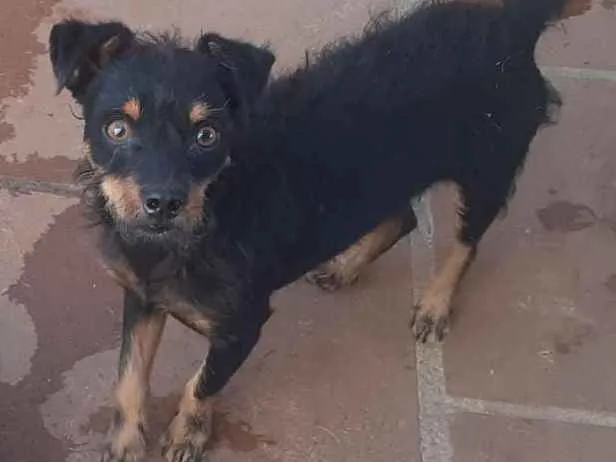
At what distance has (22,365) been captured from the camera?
3.62m

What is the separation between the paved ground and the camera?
358 centimetres

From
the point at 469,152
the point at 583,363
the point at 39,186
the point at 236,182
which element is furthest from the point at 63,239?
the point at 583,363

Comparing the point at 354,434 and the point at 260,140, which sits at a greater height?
the point at 260,140

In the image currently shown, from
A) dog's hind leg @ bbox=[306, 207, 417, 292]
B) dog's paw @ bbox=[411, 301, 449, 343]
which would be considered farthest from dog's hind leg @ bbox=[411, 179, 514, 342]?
dog's hind leg @ bbox=[306, 207, 417, 292]

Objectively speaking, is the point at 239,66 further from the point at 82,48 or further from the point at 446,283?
the point at 446,283

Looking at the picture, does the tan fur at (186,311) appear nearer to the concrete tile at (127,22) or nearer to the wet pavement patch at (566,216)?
the concrete tile at (127,22)

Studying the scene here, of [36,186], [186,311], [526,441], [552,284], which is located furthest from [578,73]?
[186,311]

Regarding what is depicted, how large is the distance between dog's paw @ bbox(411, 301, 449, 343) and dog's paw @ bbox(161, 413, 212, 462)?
2.60 feet

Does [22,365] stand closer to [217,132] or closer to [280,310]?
[280,310]

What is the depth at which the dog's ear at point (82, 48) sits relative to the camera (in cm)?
283

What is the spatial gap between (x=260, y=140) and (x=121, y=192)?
492 millimetres

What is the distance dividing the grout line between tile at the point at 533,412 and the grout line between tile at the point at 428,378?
2.2 inches

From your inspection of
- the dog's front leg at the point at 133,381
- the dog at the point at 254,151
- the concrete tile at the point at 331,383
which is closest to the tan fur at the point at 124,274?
the dog at the point at 254,151

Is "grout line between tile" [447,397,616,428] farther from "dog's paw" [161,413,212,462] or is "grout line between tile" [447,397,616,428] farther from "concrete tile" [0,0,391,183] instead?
"concrete tile" [0,0,391,183]
